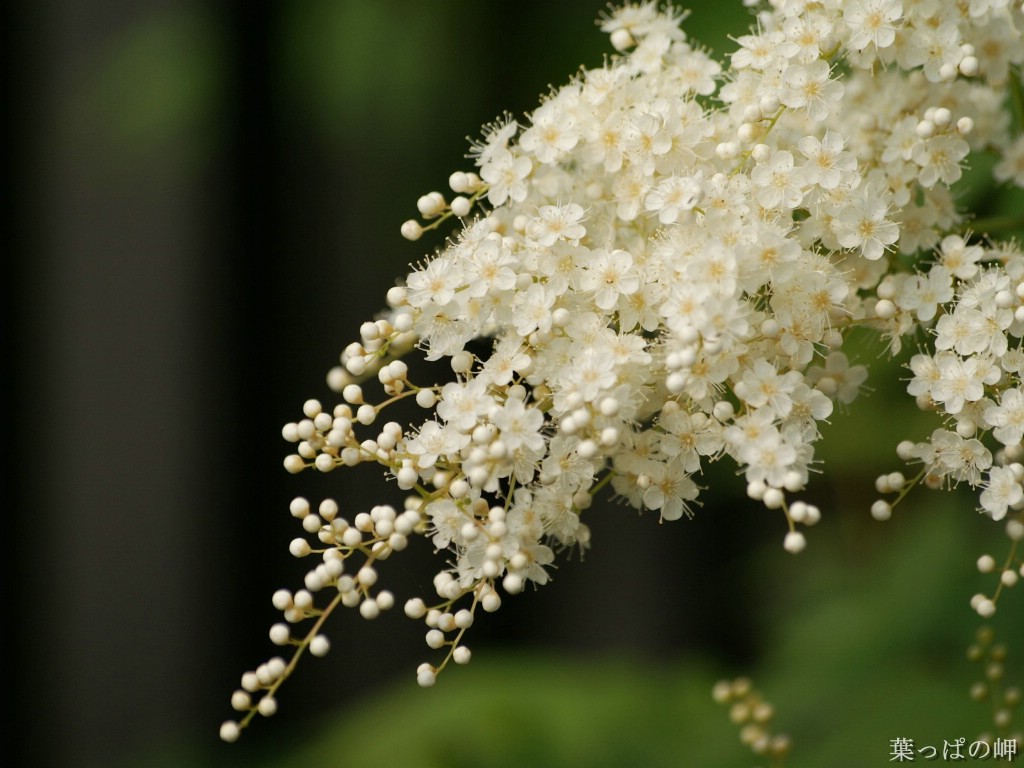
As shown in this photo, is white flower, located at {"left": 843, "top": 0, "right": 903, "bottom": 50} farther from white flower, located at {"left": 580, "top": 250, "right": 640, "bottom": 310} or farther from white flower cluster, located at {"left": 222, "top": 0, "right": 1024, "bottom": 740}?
white flower, located at {"left": 580, "top": 250, "right": 640, "bottom": 310}

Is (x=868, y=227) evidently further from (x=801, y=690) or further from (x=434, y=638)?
(x=801, y=690)

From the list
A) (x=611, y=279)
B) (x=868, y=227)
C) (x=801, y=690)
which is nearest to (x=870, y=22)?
(x=868, y=227)

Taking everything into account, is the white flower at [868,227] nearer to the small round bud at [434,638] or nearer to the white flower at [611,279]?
the white flower at [611,279]

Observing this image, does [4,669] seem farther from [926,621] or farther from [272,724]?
[926,621]

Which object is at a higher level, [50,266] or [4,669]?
[50,266]

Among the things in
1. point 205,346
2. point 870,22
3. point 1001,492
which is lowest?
point 1001,492

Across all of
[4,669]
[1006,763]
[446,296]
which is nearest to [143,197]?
[4,669]
